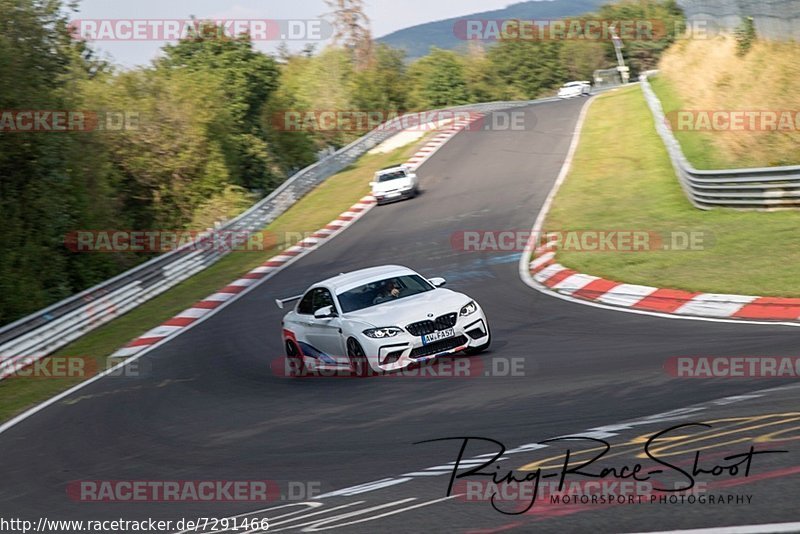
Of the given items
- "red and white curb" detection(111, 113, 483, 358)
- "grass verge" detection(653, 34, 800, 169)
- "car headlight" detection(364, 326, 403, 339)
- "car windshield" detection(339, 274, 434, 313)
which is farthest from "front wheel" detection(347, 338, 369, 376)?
"grass verge" detection(653, 34, 800, 169)

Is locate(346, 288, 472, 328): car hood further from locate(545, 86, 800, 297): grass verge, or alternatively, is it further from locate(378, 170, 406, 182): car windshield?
locate(378, 170, 406, 182): car windshield

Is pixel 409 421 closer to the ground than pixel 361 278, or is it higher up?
closer to the ground

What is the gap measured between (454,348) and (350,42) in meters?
69.6

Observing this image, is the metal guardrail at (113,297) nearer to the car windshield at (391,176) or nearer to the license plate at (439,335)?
the car windshield at (391,176)

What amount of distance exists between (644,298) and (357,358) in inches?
186

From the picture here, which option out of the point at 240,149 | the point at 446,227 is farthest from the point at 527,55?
the point at 446,227

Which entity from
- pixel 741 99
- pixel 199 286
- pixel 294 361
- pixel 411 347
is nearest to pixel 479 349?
pixel 411 347

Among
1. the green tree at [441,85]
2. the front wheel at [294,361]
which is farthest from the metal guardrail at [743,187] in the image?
the green tree at [441,85]

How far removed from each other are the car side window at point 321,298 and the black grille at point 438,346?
189cm

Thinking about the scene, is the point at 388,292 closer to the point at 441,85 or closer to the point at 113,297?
the point at 113,297

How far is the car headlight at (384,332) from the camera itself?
39.9 ft

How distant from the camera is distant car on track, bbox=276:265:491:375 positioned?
1220cm

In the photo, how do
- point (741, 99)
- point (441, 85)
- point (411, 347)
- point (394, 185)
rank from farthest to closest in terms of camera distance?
point (441, 85), point (394, 185), point (741, 99), point (411, 347)

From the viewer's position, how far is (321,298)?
45.8ft
